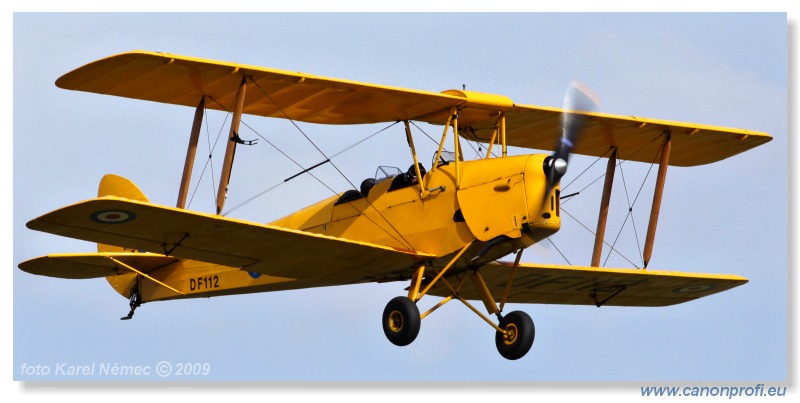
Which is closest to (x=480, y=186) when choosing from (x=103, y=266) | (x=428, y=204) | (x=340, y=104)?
(x=428, y=204)

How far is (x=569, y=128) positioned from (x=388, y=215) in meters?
2.30

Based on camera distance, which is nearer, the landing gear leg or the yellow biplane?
the yellow biplane

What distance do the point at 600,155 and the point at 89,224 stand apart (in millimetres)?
8002

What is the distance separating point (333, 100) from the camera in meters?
19.3

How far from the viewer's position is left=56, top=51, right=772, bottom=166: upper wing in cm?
1825

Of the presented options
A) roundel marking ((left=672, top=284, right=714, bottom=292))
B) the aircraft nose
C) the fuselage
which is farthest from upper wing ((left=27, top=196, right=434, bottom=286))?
roundel marking ((left=672, top=284, right=714, bottom=292))

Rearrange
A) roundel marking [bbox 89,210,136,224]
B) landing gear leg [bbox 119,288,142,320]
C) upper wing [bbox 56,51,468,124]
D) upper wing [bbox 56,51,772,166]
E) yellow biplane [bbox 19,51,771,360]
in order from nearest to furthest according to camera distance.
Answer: roundel marking [bbox 89,210,136,224] < yellow biplane [bbox 19,51,771,360] < upper wing [bbox 56,51,468,124] < upper wing [bbox 56,51,772,166] < landing gear leg [bbox 119,288,142,320]

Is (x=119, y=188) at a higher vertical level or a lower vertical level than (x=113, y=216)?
higher

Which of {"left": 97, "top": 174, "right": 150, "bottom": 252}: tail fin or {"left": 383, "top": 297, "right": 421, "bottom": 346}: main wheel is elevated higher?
{"left": 97, "top": 174, "right": 150, "bottom": 252}: tail fin

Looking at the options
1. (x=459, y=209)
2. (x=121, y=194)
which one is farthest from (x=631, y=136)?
(x=121, y=194)

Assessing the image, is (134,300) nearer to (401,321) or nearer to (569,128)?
(401,321)

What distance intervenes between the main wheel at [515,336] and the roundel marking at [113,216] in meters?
4.66

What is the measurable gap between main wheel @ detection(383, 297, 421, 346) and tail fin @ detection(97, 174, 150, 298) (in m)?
4.85

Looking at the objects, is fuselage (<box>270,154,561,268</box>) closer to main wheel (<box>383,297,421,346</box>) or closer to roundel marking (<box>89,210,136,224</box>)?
main wheel (<box>383,297,421,346</box>)
